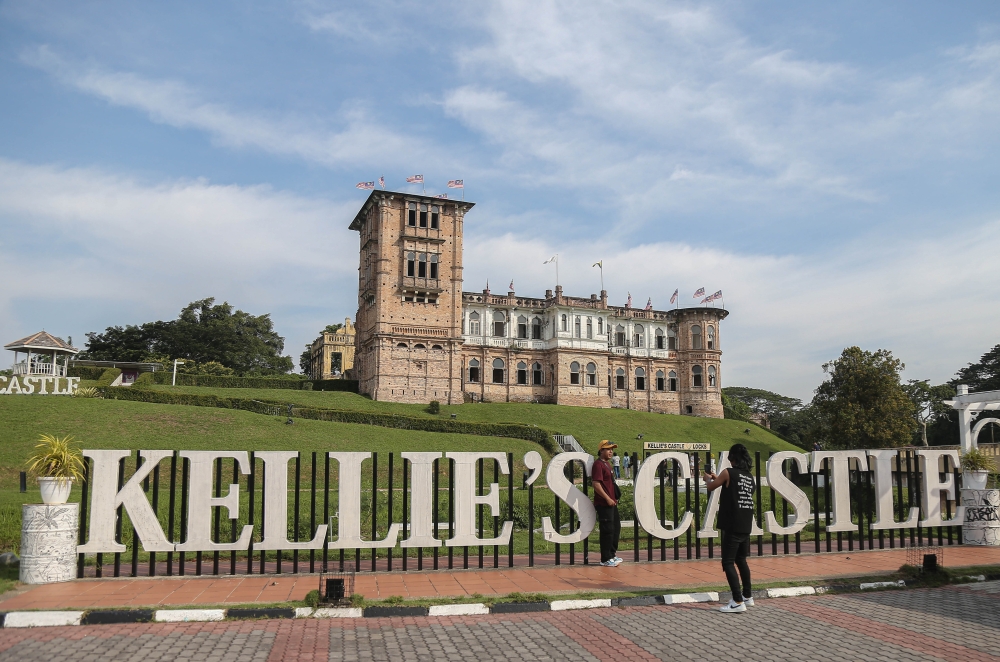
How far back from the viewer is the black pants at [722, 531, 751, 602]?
26.8 feet

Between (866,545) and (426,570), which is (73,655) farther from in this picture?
(866,545)

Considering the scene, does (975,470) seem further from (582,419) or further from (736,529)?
(582,419)

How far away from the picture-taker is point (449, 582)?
955 centimetres

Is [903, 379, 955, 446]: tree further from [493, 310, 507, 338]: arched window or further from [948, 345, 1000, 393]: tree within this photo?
[493, 310, 507, 338]: arched window

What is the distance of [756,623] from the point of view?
25.6 feet

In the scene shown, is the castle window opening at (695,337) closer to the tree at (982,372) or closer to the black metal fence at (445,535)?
the tree at (982,372)

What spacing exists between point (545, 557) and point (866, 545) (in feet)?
20.3

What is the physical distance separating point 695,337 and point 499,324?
1745 centimetres

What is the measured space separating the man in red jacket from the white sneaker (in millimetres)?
2695

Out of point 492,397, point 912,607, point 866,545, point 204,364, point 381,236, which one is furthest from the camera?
point 204,364

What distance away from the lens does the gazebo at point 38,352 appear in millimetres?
41062

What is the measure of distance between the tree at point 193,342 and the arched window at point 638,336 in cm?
3949

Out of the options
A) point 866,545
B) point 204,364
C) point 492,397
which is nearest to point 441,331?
point 492,397

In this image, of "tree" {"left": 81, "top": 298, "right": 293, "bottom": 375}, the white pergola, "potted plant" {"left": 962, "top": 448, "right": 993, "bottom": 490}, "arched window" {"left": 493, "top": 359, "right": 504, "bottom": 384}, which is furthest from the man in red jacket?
"tree" {"left": 81, "top": 298, "right": 293, "bottom": 375}
